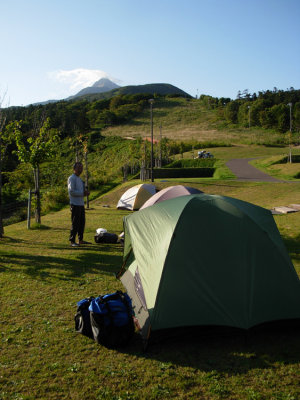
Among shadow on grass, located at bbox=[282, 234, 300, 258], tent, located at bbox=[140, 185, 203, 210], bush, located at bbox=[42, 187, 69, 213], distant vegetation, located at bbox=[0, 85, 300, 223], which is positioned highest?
distant vegetation, located at bbox=[0, 85, 300, 223]

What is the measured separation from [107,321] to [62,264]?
359cm

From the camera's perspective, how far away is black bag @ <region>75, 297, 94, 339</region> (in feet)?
14.7

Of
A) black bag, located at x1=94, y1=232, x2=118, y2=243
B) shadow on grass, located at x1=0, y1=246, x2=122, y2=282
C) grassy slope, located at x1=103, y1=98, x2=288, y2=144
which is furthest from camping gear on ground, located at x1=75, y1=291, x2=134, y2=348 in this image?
grassy slope, located at x1=103, y1=98, x2=288, y2=144

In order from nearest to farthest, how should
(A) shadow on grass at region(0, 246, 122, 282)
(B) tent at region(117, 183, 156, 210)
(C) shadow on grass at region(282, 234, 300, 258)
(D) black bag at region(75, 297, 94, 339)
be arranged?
(D) black bag at region(75, 297, 94, 339), (A) shadow on grass at region(0, 246, 122, 282), (C) shadow on grass at region(282, 234, 300, 258), (B) tent at region(117, 183, 156, 210)

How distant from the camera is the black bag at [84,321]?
4.49m

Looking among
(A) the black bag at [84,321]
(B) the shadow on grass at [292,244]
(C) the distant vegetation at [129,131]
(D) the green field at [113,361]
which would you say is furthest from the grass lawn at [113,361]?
(C) the distant vegetation at [129,131]

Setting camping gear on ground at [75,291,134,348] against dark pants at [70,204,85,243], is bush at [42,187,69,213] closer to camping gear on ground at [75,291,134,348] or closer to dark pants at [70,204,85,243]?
dark pants at [70,204,85,243]

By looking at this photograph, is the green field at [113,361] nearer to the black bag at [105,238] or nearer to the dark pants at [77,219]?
the dark pants at [77,219]

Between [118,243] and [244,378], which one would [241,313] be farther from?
[118,243]

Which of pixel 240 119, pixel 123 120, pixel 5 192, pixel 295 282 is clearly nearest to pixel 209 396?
pixel 295 282

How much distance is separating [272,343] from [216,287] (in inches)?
37.3

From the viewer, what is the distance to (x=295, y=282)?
466 cm

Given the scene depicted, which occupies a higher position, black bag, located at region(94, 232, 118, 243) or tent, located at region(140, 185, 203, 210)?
tent, located at region(140, 185, 203, 210)

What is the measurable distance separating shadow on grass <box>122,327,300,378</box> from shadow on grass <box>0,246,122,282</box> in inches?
112
